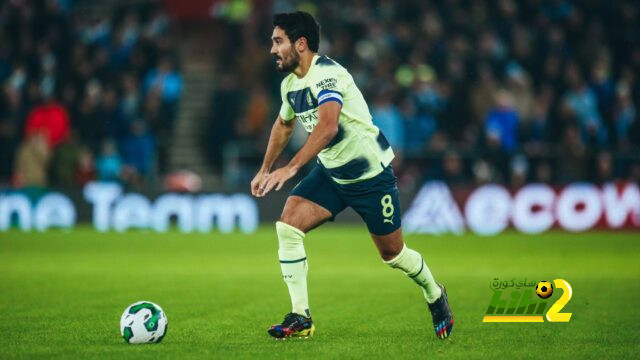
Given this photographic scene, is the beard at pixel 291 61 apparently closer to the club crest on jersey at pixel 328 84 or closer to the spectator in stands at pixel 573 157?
the club crest on jersey at pixel 328 84

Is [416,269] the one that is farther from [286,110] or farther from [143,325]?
[143,325]

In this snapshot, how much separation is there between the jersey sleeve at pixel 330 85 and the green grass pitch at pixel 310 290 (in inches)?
73.7

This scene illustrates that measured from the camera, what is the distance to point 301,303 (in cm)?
882

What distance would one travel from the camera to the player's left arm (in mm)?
8203

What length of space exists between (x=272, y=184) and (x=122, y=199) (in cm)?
1492

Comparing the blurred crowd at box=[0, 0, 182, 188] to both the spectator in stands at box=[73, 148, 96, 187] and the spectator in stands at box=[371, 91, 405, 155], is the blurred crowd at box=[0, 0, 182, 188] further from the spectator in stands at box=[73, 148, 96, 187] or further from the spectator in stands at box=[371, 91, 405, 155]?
the spectator in stands at box=[371, 91, 405, 155]

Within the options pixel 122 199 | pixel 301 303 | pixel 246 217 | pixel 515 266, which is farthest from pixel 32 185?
pixel 301 303

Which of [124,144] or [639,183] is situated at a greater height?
[124,144]

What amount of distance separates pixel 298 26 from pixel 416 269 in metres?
2.14

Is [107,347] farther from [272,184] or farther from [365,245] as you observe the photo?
[365,245]

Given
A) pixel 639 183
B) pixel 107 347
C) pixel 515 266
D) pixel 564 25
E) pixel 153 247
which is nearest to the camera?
pixel 107 347

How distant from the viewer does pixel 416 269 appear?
888 centimetres

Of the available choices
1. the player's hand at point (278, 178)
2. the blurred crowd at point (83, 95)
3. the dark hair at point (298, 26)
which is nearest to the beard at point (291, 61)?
the dark hair at point (298, 26)

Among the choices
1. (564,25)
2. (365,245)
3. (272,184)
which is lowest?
(365,245)
